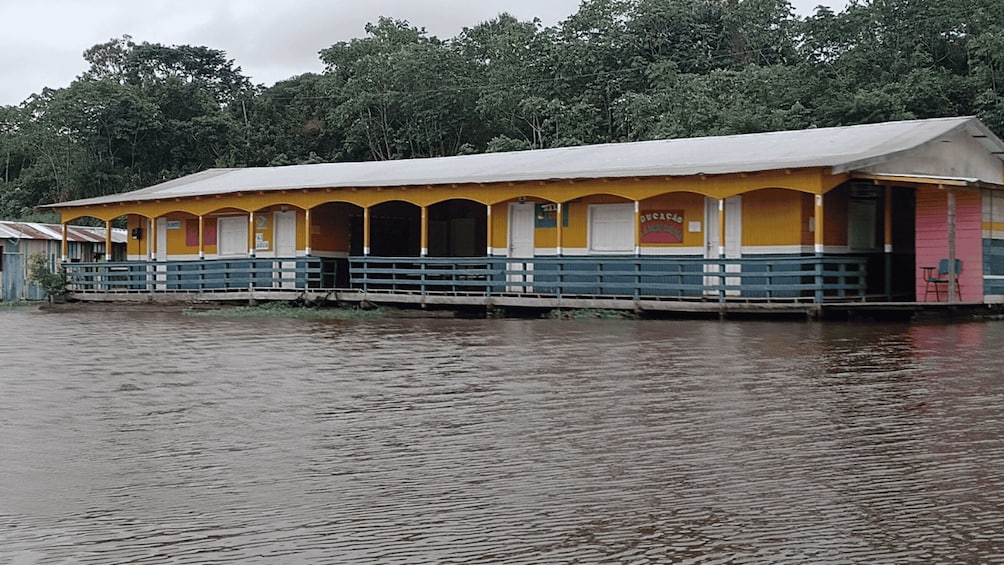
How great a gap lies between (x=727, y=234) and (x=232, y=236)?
12.7m

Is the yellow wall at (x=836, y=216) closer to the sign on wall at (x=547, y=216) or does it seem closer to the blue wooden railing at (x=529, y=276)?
the blue wooden railing at (x=529, y=276)

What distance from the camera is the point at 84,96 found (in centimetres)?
4978

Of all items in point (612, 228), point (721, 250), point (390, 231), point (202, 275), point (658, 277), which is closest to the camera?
point (721, 250)

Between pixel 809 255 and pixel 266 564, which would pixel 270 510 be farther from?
pixel 809 255

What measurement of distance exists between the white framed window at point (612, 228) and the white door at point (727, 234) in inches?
61.9

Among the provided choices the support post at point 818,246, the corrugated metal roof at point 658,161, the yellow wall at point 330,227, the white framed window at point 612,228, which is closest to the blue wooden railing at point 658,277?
the support post at point 818,246

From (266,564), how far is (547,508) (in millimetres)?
1451

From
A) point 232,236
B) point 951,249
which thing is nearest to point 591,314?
point 951,249

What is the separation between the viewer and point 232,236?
95.2 feet

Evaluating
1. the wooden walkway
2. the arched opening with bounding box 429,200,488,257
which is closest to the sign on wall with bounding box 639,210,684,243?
the wooden walkway

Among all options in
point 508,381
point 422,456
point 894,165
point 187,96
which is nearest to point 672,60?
point 187,96

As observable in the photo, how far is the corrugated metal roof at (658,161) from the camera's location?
20.7 meters

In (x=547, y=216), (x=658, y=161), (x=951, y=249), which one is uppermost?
(x=658, y=161)

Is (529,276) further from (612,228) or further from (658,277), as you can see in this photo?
(658,277)
